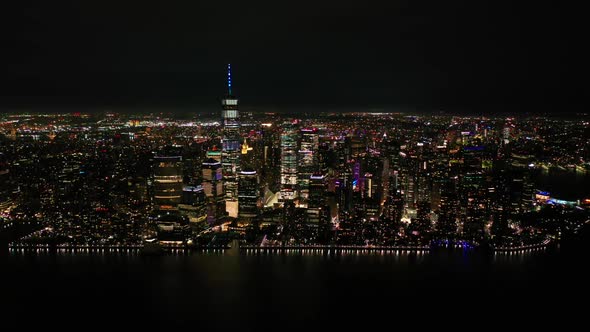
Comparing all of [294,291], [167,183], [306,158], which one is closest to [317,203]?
[167,183]

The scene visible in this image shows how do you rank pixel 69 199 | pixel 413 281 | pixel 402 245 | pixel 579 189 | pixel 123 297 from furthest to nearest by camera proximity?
1. pixel 579 189
2. pixel 69 199
3. pixel 402 245
4. pixel 413 281
5. pixel 123 297

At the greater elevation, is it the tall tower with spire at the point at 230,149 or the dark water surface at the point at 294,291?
the tall tower with spire at the point at 230,149

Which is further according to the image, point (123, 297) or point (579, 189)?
point (579, 189)

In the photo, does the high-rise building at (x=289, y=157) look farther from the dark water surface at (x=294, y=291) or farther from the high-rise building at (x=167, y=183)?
the dark water surface at (x=294, y=291)

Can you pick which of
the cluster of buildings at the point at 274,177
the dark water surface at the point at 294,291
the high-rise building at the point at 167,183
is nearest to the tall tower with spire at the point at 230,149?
the cluster of buildings at the point at 274,177

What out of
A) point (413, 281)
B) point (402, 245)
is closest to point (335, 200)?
point (402, 245)

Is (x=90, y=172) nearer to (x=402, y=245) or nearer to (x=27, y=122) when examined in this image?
(x=27, y=122)

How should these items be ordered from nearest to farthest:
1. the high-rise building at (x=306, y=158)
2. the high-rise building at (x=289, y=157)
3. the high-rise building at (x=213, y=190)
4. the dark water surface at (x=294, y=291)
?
the dark water surface at (x=294, y=291), the high-rise building at (x=213, y=190), the high-rise building at (x=306, y=158), the high-rise building at (x=289, y=157)
